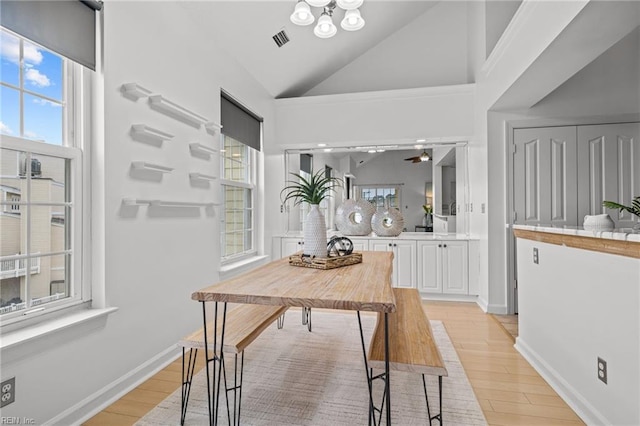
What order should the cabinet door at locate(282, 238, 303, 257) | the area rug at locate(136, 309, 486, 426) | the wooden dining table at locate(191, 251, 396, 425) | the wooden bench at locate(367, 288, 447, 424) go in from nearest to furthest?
the wooden dining table at locate(191, 251, 396, 425) < the wooden bench at locate(367, 288, 447, 424) < the area rug at locate(136, 309, 486, 426) < the cabinet door at locate(282, 238, 303, 257)

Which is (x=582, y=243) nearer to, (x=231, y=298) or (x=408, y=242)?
(x=231, y=298)

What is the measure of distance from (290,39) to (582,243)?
337 cm

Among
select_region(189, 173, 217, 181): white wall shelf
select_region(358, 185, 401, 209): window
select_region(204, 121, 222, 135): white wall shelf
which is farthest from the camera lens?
select_region(358, 185, 401, 209): window

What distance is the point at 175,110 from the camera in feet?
8.52

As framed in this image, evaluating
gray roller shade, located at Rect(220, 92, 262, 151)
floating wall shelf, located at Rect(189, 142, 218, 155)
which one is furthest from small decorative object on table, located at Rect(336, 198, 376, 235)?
floating wall shelf, located at Rect(189, 142, 218, 155)

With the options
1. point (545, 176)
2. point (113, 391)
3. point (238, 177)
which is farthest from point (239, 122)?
point (545, 176)

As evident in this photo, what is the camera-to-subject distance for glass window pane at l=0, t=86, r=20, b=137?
1.61 m

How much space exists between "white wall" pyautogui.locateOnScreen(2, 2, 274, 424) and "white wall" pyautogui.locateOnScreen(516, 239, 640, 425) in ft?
8.57

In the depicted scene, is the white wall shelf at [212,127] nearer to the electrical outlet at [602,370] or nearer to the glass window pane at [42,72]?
the glass window pane at [42,72]

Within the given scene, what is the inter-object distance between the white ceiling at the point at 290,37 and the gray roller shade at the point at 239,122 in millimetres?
457

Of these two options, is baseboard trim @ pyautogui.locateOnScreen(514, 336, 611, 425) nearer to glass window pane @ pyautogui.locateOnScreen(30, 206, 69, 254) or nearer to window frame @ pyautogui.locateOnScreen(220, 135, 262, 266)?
window frame @ pyautogui.locateOnScreen(220, 135, 262, 266)

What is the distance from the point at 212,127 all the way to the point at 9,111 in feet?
5.26

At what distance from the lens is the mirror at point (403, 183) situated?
5297 mm

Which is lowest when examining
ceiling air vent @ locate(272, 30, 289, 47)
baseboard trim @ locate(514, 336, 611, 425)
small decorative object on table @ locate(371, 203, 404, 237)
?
baseboard trim @ locate(514, 336, 611, 425)
